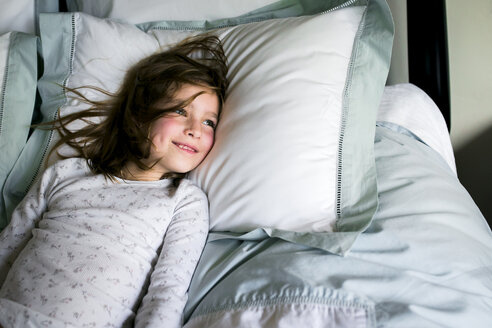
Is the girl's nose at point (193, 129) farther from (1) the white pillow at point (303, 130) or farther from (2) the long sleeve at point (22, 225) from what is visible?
(2) the long sleeve at point (22, 225)

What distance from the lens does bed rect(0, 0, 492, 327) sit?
2.50 ft

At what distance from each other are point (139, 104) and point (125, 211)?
1.01ft

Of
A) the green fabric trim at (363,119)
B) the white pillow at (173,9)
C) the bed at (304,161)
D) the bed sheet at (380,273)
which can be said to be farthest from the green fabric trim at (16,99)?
the green fabric trim at (363,119)

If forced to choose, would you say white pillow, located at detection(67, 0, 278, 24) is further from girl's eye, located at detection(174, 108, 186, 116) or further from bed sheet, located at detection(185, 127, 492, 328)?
bed sheet, located at detection(185, 127, 492, 328)

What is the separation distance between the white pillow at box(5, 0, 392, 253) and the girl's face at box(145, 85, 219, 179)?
0.03 metres

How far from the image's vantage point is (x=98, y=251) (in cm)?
92

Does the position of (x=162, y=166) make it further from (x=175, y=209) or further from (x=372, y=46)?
(x=372, y=46)

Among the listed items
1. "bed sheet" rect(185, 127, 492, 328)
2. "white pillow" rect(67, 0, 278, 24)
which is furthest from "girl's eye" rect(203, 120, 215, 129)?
"white pillow" rect(67, 0, 278, 24)

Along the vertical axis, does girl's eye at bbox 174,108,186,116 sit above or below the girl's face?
above

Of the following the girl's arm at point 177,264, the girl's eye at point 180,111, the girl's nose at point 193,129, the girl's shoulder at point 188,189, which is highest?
the girl's eye at point 180,111

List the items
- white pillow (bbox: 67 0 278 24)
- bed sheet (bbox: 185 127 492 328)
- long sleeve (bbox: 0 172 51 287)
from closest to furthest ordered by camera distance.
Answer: bed sheet (bbox: 185 127 492 328) → long sleeve (bbox: 0 172 51 287) → white pillow (bbox: 67 0 278 24)

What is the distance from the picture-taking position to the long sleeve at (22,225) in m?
1.02

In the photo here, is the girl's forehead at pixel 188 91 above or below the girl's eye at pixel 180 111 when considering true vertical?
above

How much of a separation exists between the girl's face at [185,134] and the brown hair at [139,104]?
2 centimetres
